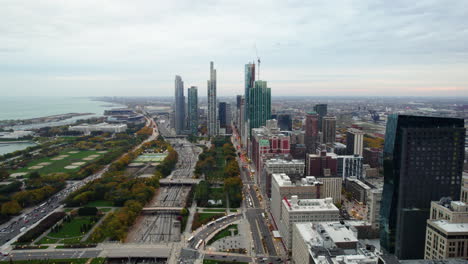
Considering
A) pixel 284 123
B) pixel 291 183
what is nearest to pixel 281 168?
pixel 291 183

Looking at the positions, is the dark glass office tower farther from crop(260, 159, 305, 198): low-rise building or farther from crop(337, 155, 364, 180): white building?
crop(337, 155, 364, 180): white building

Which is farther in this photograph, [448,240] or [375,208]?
[375,208]

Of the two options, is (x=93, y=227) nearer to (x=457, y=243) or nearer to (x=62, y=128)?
(x=457, y=243)

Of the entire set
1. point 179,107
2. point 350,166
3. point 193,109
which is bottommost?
point 350,166

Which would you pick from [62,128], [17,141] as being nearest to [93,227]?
[17,141]

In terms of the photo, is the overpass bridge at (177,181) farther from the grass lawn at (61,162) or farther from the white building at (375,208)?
the white building at (375,208)

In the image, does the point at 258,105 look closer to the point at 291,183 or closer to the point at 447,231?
the point at 291,183

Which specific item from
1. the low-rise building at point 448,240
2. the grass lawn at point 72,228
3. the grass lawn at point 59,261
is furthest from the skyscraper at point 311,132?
the grass lawn at point 59,261

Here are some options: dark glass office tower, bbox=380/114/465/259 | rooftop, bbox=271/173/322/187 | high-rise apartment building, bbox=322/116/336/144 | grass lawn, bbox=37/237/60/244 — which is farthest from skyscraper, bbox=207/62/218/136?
dark glass office tower, bbox=380/114/465/259
